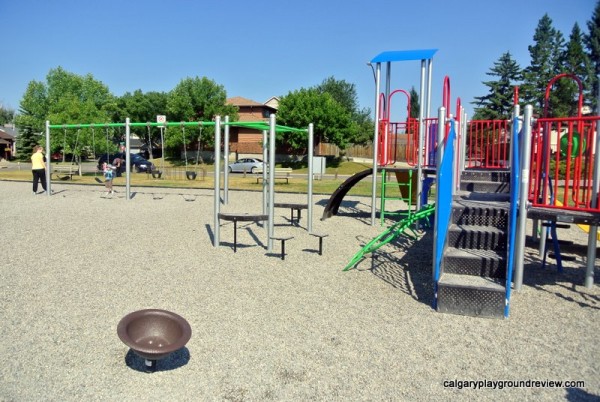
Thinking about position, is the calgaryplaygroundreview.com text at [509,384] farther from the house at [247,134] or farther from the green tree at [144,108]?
the green tree at [144,108]

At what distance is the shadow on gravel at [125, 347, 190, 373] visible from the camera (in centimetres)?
369

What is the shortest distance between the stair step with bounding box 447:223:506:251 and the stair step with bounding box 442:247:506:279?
16 centimetres

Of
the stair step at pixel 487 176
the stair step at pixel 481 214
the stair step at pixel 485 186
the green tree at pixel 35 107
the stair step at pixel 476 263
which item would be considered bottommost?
the stair step at pixel 476 263

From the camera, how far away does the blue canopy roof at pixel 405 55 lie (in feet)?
32.5

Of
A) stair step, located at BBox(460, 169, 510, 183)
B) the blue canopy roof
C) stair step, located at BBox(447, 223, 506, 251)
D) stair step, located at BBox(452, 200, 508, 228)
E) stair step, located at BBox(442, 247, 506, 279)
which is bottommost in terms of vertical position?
stair step, located at BBox(442, 247, 506, 279)

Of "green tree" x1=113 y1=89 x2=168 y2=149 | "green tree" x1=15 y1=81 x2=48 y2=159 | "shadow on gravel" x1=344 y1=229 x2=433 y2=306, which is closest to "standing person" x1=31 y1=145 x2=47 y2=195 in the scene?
"shadow on gravel" x1=344 y1=229 x2=433 y2=306

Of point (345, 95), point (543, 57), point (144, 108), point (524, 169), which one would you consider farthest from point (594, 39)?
point (524, 169)

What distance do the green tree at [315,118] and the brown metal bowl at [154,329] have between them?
117 ft

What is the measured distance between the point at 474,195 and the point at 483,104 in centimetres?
4581

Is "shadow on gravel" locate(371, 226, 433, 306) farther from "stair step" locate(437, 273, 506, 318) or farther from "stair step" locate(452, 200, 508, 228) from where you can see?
"stair step" locate(452, 200, 508, 228)

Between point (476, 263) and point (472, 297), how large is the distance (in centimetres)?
44

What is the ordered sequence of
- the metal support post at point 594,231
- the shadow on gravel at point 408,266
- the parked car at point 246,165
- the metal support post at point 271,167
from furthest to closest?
the parked car at point 246,165
the metal support post at point 271,167
the shadow on gravel at point 408,266
the metal support post at point 594,231

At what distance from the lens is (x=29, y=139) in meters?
49.2

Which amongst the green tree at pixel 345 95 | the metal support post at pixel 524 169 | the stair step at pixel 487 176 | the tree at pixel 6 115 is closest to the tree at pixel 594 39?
the green tree at pixel 345 95
